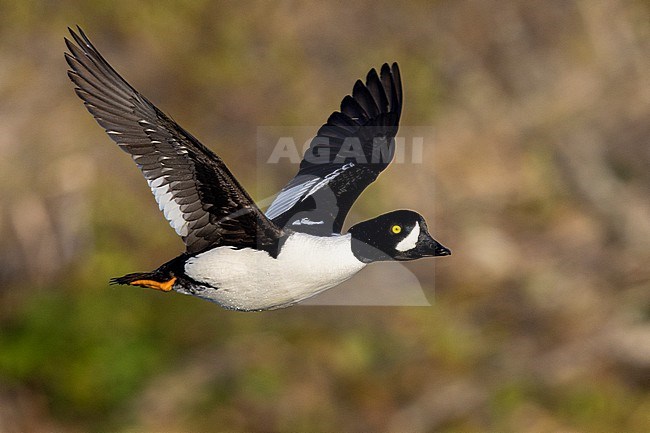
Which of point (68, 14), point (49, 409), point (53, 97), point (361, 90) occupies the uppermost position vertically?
point (68, 14)

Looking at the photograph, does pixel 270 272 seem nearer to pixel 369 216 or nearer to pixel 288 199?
pixel 288 199

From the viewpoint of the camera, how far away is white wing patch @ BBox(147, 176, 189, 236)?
401 cm

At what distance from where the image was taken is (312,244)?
4.09m

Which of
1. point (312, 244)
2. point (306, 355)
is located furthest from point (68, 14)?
point (312, 244)

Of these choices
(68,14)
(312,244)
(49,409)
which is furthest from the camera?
(68,14)

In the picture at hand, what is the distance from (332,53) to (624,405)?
4801 millimetres

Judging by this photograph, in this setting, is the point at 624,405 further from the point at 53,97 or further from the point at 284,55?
the point at 53,97

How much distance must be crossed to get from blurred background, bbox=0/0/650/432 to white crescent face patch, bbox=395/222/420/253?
602 cm

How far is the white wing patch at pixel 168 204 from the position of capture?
401cm

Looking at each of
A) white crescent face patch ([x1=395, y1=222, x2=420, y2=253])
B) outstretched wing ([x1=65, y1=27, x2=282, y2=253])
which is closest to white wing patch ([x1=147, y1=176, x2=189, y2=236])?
outstretched wing ([x1=65, y1=27, x2=282, y2=253])

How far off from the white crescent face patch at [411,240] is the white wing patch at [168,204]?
0.80m

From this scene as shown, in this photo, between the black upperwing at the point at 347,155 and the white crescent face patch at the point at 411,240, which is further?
the black upperwing at the point at 347,155

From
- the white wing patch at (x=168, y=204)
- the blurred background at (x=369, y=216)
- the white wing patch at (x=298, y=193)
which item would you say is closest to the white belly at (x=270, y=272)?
the white wing patch at (x=168, y=204)

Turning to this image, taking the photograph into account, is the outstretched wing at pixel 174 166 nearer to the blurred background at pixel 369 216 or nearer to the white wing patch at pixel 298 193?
the white wing patch at pixel 298 193
